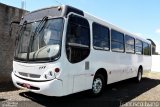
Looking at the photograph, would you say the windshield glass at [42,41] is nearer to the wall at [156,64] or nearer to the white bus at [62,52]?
the white bus at [62,52]

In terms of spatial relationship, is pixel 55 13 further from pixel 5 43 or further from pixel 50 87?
pixel 5 43

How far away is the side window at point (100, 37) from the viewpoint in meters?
8.63

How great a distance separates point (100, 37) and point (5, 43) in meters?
5.79

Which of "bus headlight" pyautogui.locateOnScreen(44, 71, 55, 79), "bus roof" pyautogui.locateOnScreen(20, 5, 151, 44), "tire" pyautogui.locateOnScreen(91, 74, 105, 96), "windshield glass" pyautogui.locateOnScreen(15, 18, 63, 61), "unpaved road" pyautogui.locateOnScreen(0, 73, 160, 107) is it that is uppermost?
"bus roof" pyautogui.locateOnScreen(20, 5, 151, 44)

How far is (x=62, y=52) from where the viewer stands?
6.86m

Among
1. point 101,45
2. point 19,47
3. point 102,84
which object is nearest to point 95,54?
point 101,45

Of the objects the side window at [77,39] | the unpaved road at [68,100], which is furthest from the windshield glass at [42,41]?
the unpaved road at [68,100]

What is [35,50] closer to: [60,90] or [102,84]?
[60,90]

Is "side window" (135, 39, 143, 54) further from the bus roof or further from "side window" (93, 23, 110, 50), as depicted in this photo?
the bus roof

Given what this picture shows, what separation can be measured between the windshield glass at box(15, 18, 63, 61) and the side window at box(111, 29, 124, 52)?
3528mm

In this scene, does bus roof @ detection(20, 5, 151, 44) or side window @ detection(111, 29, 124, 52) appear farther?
side window @ detection(111, 29, 124, 52)

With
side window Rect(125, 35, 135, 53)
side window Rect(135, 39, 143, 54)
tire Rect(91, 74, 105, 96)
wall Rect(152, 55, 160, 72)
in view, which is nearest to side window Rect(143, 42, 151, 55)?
side window Rect(135, 39, 143, 54)

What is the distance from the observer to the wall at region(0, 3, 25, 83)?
39.9ft

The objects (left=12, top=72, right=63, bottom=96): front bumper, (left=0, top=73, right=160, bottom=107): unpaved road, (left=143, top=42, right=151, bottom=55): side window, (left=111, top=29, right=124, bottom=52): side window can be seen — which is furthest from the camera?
(left=143, top=42, right=151, bottom=55): side window
